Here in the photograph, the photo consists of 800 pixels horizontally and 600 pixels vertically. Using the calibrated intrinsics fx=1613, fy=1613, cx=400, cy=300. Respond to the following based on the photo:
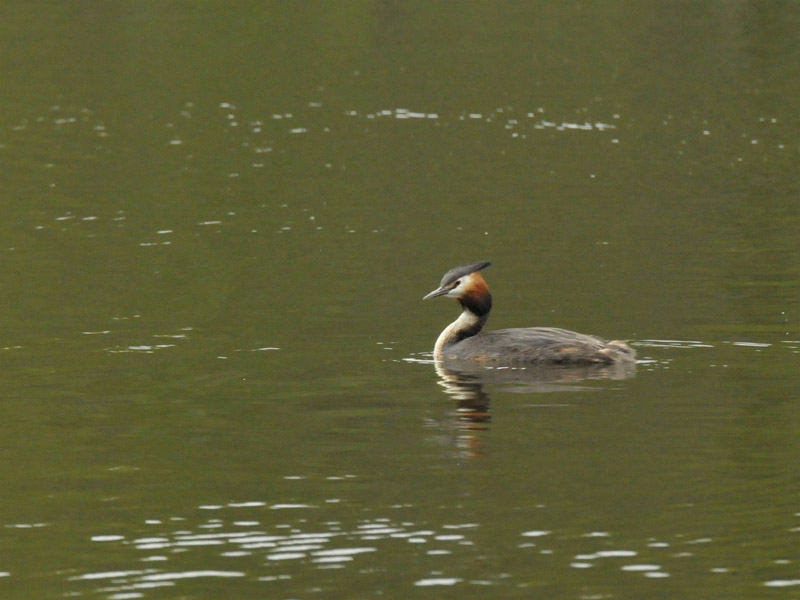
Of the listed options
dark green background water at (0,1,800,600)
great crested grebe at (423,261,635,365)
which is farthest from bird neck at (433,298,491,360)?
dark green background water at (0,1,800,600)

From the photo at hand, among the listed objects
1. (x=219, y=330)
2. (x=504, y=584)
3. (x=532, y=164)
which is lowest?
(x=504, y=584)

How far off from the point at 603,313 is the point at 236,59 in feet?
127

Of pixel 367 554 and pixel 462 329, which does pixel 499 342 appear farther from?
pixel 367 554

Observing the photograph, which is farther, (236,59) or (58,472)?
(236,59)

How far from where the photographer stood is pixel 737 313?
71.9ft

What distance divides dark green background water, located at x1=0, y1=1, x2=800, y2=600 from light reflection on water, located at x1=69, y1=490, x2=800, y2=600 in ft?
0.12

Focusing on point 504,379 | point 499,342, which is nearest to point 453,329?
point 499,342

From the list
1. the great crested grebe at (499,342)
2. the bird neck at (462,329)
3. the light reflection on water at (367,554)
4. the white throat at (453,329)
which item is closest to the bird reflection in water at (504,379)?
the great crested grebe at (499,342)

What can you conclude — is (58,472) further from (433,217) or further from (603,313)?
(433,217)

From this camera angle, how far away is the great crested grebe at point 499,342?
1920 centimetres

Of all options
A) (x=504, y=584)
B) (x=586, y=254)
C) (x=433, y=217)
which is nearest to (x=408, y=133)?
(x=433, y=217)

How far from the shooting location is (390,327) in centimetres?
2200

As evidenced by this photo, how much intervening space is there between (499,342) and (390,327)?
258 centimetres

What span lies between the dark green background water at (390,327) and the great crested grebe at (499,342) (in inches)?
18.0
